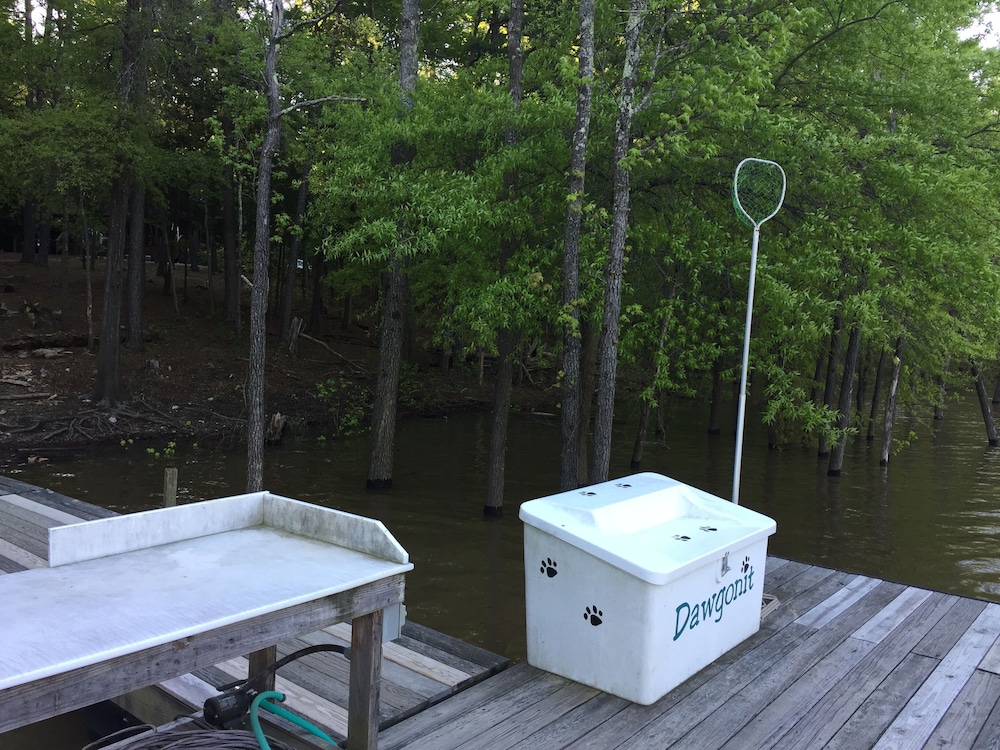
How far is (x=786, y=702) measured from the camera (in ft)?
13.0

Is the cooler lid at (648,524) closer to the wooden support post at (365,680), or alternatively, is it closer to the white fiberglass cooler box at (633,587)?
the white fiberglass cooler box at (633,587)

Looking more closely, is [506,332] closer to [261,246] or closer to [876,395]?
[261,246]

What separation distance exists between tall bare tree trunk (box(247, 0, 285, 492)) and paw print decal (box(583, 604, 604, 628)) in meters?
5.78

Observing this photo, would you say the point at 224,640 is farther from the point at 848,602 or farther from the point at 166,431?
the point at 166,431

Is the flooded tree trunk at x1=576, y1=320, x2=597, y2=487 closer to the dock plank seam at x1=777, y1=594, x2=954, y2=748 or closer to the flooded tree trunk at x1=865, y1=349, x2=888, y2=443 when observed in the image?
the dock plank seam at x1=777, y1=594, x2=954, y2=748

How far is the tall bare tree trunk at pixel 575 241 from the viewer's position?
8922 millimetres

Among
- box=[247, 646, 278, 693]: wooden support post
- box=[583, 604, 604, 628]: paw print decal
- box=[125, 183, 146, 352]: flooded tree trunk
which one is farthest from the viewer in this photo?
box=[125, 183, 146, 352]: flooded tree trunk

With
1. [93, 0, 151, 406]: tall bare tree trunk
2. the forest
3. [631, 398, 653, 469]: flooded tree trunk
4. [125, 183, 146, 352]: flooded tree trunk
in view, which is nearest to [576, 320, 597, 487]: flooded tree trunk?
the forest

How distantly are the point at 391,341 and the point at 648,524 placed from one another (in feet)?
27.7

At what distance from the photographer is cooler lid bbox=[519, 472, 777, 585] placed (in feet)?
12.6

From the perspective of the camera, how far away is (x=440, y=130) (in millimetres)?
10344

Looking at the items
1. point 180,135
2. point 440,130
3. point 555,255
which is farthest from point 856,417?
point 180,135

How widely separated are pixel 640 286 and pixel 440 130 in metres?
4.27

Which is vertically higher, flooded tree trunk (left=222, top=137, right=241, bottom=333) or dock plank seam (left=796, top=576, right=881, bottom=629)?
flooded tree trunk (left=222, top=137, right=241, bottom=333)
